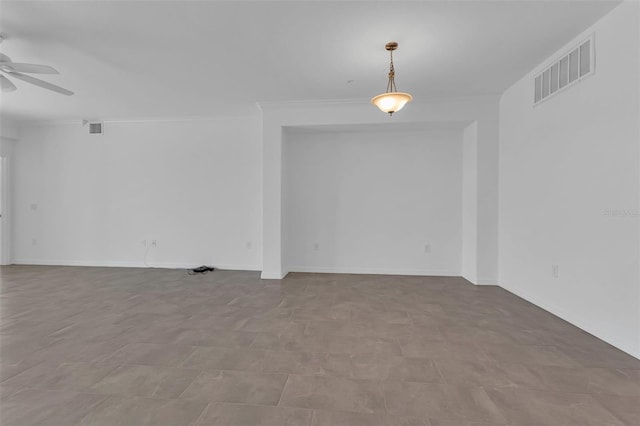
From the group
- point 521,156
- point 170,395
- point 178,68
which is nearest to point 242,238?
point 178,68

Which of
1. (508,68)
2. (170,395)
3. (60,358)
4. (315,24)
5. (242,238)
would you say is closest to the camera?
(170,395)

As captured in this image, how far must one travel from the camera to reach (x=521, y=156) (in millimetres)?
3746

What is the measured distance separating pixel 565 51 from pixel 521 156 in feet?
4.11

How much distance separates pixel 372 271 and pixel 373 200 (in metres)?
1.29

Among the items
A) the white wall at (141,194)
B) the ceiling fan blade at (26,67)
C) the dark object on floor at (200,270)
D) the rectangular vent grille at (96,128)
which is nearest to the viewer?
the ceiling fan blade at (26,67)

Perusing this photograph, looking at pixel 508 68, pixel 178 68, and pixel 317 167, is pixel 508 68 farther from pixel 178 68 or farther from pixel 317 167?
pixel 178 68

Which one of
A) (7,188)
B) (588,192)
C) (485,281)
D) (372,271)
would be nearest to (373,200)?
(372,271)

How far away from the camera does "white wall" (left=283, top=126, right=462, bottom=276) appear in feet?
16.2

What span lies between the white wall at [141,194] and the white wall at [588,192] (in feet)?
13.8

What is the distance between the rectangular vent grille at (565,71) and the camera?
8.77 feet

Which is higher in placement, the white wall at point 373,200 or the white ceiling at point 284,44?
the white ceiling at point 284,44

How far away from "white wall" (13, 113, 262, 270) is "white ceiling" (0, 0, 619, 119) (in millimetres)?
1263

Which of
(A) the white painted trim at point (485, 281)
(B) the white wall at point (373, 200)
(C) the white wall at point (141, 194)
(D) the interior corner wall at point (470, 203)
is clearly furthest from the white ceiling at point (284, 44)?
(A) the white painted trim at point (485, 281)

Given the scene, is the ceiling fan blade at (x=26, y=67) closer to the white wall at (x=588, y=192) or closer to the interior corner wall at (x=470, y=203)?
the white wall at (x=588, y=192)
